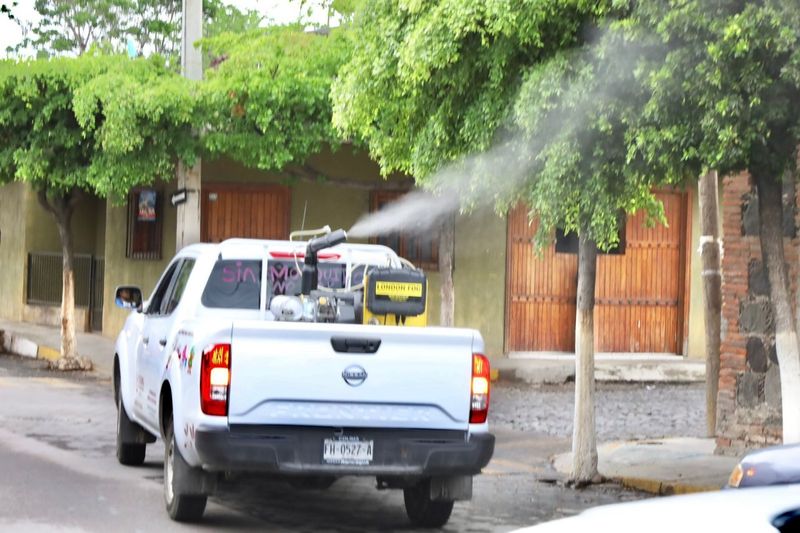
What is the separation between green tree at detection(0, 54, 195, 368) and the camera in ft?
63.2

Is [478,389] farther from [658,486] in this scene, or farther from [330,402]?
[658,486]

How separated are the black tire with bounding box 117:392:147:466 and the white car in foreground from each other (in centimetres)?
904

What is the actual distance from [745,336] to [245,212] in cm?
1226

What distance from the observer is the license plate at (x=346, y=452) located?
891 centimetres

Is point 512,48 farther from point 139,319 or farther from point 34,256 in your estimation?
point 34,256

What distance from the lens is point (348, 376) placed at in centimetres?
891

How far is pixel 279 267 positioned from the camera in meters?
10.8

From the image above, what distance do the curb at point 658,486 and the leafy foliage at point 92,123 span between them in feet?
29.4

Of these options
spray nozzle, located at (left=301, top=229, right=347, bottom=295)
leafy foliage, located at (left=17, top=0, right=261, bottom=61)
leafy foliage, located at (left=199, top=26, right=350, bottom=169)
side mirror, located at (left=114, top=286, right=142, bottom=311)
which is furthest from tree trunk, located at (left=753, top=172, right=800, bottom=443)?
leafy foliage, located at (left=17, top=0, right=261, bottom=61)

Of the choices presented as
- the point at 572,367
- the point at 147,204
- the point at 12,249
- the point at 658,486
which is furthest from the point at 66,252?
the point at 658,486

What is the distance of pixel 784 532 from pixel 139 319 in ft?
30.4

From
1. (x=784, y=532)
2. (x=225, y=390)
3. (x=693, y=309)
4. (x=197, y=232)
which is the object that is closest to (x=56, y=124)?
(x=197, y=232)

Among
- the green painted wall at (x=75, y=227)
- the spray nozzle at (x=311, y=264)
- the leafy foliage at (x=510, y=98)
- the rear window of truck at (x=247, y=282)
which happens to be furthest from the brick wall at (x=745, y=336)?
the green painted wall at (x=75, y=227)

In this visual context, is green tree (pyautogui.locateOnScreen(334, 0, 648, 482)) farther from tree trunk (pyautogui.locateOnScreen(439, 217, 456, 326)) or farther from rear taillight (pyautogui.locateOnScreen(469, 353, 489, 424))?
tree trunk (pyautogui.locateOnScreen(439, 217, 456, 326))
